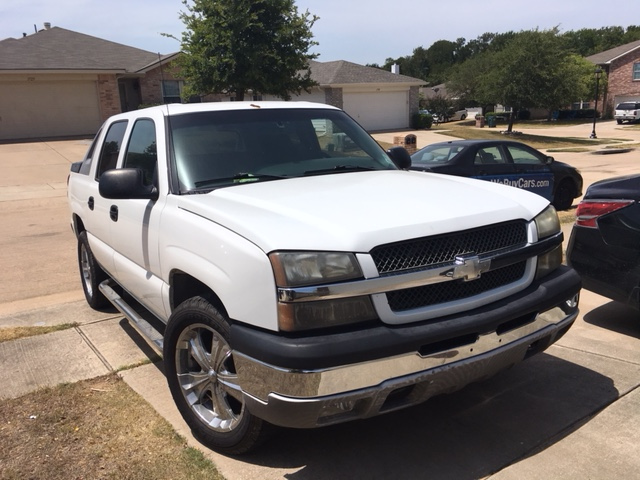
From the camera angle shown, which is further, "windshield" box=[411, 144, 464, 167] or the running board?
"windshield" box=[411, 144, 464, 167]

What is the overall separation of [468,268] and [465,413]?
3.93 feet

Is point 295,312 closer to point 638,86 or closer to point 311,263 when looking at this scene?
point 311,263

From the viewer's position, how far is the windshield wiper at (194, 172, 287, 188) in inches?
141

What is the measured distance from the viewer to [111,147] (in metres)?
4.93

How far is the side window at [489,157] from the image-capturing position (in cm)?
1103

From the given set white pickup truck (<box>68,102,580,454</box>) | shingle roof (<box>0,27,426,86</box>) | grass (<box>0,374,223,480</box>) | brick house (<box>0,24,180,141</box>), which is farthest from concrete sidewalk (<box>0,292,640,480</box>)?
brick house (<box>0,24,180,141</box>)

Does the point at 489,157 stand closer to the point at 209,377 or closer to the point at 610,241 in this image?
the point at 610,241

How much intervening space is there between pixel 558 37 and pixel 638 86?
85.3 feet

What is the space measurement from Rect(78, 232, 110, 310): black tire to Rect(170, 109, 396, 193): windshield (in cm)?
218

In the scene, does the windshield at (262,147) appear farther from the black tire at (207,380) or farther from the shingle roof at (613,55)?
the shingle roof at (613,55)

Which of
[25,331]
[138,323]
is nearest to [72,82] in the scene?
[25,331]

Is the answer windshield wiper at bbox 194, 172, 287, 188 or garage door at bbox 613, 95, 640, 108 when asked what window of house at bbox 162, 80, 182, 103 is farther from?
garage door at bbox 613, 95, 640, 108

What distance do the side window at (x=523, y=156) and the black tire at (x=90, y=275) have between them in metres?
8.53

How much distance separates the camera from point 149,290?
152 inches
